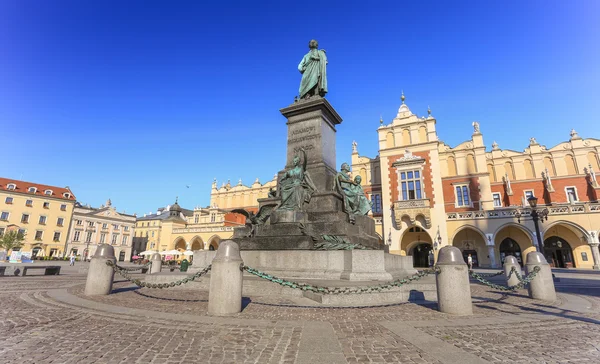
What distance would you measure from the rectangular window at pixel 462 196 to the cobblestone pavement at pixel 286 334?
27545mm

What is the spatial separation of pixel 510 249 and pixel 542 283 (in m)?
28.1

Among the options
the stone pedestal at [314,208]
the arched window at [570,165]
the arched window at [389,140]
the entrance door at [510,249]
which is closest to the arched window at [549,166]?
the arched window at [570,165]

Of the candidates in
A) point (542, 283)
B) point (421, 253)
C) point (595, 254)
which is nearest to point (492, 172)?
point (595, 254)

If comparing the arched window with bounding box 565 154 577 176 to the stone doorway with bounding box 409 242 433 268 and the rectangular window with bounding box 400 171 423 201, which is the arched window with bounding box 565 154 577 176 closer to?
the rectangular window with bounding box 400 171 423 201

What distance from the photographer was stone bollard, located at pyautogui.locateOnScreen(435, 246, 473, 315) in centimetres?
532

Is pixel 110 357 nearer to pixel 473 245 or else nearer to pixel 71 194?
pixel 473 245

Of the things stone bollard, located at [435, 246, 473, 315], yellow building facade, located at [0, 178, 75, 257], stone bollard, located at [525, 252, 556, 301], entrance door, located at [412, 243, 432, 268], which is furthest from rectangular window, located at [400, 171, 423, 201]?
yellow building facade, located at [0, 178, 75, 257]

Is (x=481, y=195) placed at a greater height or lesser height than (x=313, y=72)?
lesser

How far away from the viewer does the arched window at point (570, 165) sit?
1217 inches

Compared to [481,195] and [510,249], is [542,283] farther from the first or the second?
[510,249]

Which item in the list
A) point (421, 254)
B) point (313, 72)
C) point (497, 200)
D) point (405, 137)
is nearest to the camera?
point (313, 72)

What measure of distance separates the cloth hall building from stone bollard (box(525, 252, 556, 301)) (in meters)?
22.2

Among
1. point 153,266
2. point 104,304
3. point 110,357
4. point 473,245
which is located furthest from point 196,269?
point 473,245

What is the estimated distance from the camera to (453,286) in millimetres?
5387
